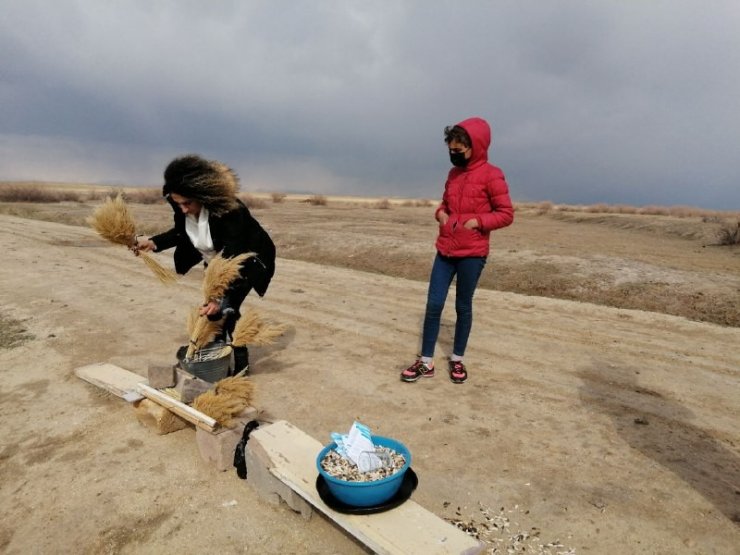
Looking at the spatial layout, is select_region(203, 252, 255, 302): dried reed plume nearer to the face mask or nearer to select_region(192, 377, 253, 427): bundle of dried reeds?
select_region(192, 377, 253, 427): bundle of dried reeds

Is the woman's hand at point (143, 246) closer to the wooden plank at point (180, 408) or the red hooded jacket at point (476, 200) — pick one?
the wooden plank at point (180, 408)

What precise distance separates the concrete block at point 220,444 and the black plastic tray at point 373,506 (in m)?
0.85

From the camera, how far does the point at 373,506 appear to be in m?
2.29

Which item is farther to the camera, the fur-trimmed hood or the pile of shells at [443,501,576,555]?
the fur-trimmed hood

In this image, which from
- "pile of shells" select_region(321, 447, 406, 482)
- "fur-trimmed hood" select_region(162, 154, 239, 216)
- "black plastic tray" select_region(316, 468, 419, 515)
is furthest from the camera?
"fur-trimmed hood" select_region(162, 154, 239, 216)

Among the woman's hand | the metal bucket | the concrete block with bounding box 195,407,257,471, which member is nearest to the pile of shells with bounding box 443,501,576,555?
the concrete block with bounding box 195,407,257,471

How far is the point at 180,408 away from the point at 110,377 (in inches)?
54.7

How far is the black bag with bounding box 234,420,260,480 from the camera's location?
3.01 meters

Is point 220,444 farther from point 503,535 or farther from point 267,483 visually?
point 503,535

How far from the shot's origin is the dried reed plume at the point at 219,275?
359cm

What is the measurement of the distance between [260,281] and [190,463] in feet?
4.78

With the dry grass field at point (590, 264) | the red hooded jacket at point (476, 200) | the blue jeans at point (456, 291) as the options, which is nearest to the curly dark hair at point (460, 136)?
the red hooded jacket at point (476, 200)

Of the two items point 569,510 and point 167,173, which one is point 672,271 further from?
point 167,173

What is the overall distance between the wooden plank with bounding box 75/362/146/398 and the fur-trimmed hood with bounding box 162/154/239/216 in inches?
61.2
